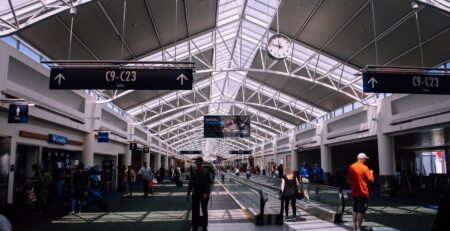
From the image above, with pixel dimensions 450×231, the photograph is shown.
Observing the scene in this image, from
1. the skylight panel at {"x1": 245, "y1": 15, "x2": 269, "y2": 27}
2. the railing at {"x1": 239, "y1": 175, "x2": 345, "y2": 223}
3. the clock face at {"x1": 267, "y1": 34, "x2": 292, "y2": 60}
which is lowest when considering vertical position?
the railing at {"x1": 239, "y1": 175, "x2": 345, "y2": 223}

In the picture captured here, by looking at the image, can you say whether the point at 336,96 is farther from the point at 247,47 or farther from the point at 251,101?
the point at 251,101

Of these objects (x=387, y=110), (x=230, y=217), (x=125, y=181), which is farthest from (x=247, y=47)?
(x=230, y=217)

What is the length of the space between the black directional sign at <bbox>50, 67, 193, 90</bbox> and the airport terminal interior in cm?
3

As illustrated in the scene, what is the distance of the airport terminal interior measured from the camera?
32.6 feet

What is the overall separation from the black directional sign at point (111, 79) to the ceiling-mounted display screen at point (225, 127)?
64.4 feet

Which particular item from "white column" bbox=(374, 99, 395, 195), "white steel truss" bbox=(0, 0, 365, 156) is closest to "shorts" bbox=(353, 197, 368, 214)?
"white steel truss" bbox=(0, 0, 365, 156)

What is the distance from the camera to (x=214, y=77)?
104 ft

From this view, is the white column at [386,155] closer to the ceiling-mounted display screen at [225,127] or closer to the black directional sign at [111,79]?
the ceiling-mounted display screen at [225,127]

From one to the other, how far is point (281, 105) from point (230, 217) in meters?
25.3

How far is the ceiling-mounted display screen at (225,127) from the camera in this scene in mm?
29516

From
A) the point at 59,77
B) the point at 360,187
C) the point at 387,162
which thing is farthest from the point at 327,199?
the point at 387,162

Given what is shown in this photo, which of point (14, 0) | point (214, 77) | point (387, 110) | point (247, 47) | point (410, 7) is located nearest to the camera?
point (14, 0)

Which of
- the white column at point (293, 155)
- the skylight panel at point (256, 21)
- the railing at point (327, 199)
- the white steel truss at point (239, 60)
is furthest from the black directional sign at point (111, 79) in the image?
the white column at point (293, 155)

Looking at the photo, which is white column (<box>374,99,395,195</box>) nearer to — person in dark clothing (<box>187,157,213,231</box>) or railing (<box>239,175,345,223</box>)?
railing (<box>239,175,345,223</box>)
